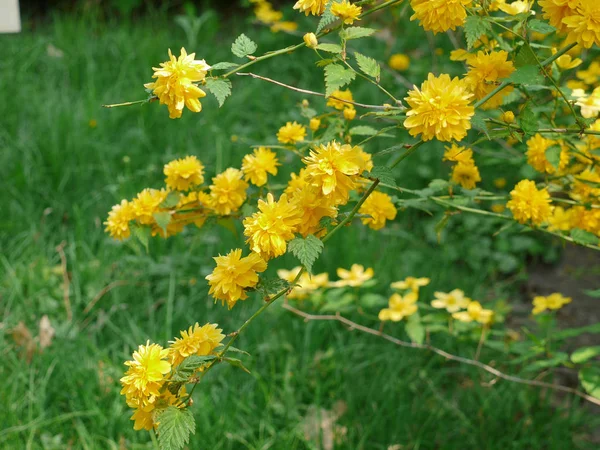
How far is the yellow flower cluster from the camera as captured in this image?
101cm

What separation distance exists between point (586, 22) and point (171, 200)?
2.56 ft

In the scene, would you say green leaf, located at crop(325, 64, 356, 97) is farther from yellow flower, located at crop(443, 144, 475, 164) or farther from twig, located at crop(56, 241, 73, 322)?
twig, located at crop(56, 241, 73, 322)

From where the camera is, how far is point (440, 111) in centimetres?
93

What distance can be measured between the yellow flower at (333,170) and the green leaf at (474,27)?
22cm

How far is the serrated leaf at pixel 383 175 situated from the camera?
1.02m

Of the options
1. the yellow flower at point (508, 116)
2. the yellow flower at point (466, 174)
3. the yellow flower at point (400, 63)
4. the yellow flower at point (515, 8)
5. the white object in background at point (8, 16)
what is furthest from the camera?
the yellow flower at point (400, 63)

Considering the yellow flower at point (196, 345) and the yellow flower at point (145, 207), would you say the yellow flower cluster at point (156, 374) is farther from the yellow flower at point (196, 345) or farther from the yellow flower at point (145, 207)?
the yellow flower at point (145, 207)

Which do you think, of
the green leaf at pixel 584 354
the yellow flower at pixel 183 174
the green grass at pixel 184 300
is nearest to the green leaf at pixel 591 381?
the green leaf at pixel 584 354

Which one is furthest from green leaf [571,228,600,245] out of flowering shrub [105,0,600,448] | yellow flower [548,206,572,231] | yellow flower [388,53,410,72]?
yellow flower [388,53,410,72]

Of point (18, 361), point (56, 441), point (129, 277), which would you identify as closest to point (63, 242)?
point (129, 277)

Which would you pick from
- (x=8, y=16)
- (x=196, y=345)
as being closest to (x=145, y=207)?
(x=196, y=345)

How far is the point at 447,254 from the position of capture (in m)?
2.66

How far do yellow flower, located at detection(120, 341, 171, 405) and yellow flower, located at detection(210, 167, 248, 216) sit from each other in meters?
0.39

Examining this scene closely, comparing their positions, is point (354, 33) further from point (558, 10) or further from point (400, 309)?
point (400, 309)
